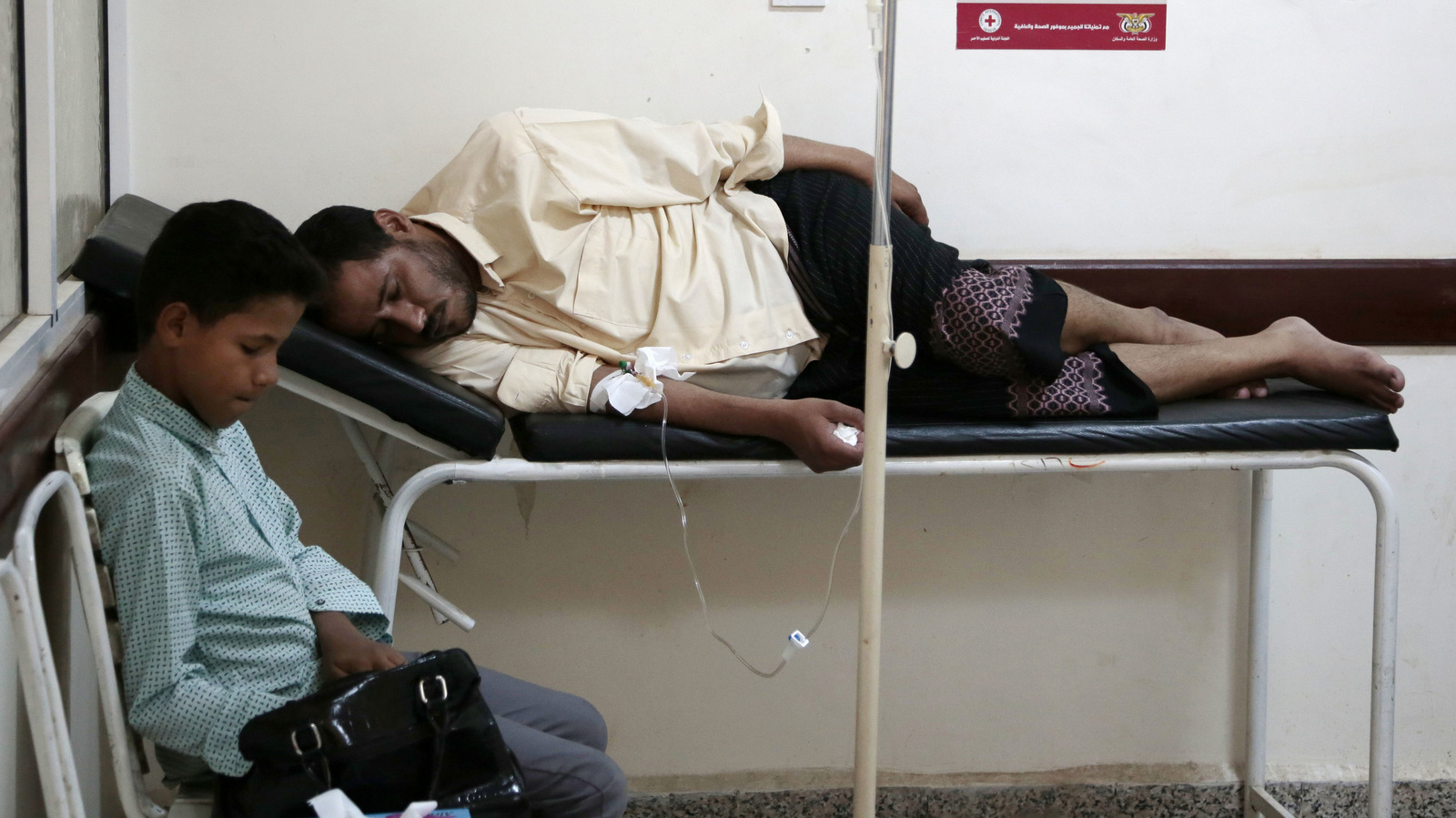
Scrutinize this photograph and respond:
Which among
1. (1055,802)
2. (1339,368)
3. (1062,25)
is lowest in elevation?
(1055,802)

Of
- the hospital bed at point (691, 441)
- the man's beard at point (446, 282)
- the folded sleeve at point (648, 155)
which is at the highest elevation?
the folded sleeve at point (648, 155)

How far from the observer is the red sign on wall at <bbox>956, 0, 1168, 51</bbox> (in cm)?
204

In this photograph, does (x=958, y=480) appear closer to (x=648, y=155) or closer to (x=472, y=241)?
(x=648, y=155)

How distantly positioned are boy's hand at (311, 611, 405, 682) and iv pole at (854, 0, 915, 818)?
0.53 m

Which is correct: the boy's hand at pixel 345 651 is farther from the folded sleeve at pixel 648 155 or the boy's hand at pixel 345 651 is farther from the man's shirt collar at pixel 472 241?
the folded sleeve at pixel 648 155

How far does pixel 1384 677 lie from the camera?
1.75 meters

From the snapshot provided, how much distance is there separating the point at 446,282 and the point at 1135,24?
1.34m

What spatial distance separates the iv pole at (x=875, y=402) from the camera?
3.95 feet

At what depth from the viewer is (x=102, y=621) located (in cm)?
107

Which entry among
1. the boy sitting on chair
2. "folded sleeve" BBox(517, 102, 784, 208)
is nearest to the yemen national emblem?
"folded sleeve" BBox(517, 102, 784, 208)

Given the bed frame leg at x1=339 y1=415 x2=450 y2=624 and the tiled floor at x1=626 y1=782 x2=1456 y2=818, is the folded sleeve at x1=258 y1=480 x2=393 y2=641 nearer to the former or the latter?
the bed frame leg at x1=339 y1=415 x2=450 y2=624

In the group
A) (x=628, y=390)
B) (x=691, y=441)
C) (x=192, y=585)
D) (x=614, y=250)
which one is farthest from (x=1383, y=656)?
(x=192, y=585)

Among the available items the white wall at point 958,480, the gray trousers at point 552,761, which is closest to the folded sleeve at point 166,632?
the gray trousers at point 552,761

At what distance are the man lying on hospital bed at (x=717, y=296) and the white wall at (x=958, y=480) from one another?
0.60ft
